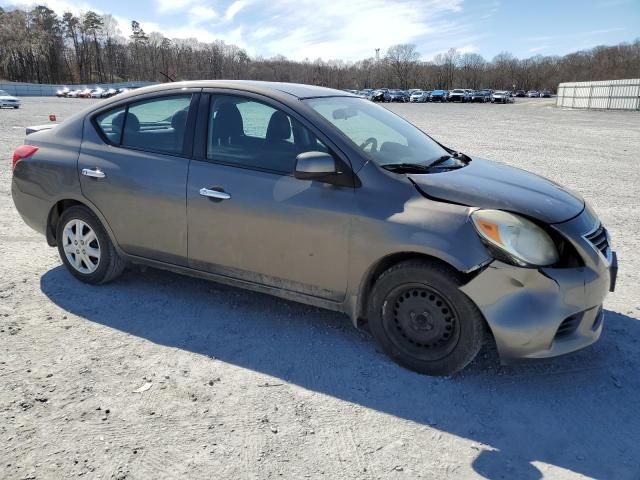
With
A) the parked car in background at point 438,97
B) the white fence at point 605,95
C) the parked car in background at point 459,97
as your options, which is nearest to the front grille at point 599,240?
the white fence at point 605,95

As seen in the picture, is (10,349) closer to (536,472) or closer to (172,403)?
(172,403)

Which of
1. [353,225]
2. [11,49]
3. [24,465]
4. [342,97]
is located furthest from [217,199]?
[11,49]

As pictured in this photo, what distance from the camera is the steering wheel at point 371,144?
3.53 m

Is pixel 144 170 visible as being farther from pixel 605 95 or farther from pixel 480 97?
pixel 480 97

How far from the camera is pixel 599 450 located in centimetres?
261

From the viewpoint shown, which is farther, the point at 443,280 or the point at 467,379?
the point at 467,379

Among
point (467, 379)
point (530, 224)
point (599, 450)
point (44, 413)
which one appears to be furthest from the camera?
point (467, 379)

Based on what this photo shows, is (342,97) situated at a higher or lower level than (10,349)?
higher

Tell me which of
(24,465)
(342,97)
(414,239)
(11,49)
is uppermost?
(11,49)

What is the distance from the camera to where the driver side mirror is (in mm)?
3262

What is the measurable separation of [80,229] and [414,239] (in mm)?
3000

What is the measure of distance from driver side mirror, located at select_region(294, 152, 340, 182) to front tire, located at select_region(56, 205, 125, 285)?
2056mm

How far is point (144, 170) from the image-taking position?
4.02m

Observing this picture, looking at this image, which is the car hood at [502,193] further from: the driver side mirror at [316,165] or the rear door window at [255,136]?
the rear door window at [255,136]
